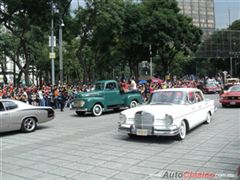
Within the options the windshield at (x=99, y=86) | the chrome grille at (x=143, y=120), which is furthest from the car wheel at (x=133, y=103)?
the chrome grille at (x=143, y=120)

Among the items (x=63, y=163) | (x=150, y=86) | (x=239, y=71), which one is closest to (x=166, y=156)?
(x=63, y=163)

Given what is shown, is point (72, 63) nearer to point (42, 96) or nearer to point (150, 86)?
point (150, 86)

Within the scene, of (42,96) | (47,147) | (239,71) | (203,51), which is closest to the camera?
(47,147)

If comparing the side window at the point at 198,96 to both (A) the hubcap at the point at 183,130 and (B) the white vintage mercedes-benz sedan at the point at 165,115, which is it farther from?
(A) the hubcap at the point at 183,130

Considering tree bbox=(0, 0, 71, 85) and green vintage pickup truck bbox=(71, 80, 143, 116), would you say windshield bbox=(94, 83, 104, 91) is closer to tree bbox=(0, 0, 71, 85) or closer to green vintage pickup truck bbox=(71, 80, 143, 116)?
green vintage pickup truck bbox=(71, 80, 143, 116)

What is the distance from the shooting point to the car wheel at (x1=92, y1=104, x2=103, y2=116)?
53.6ft

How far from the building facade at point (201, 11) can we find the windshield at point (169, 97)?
41626mm

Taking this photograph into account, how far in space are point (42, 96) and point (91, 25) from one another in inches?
403

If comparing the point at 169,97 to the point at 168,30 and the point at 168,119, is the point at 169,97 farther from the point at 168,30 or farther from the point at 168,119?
the point at 168,30

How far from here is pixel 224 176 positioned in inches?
236

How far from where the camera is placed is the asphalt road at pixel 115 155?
20.9 ft

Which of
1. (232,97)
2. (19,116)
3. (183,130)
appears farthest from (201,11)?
(183,130)

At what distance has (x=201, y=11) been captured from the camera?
55719 millimetres

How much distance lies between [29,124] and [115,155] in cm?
519
